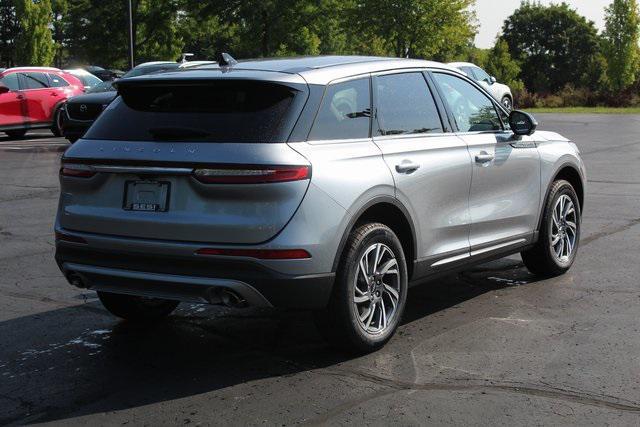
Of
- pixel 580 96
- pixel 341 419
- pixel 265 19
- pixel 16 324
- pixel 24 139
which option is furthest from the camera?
pixel 265 19

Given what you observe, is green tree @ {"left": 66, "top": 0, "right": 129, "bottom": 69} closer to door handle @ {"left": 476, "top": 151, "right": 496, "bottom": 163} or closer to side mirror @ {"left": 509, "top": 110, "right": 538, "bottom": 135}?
side mirror @ {"left": 509, "top": 110, "right": 538, "bottom": 135}

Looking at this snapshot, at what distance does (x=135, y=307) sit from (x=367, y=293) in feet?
5.38

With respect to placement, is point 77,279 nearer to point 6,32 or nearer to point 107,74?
point 107,74

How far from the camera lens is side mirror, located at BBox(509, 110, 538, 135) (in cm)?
676

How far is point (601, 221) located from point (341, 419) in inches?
258

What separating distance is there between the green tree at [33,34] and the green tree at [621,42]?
35.4 m

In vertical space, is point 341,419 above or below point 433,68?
below

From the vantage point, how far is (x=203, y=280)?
15.7 feet

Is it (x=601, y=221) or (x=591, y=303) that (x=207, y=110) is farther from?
(x=601, y=221)

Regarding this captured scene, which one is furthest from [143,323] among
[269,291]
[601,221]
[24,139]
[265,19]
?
[265,19]

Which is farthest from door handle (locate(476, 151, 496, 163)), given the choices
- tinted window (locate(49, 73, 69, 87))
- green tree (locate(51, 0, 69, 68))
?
green tree (locate(51, 0, 69, 68))

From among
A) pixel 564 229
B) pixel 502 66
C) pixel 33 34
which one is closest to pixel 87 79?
pixel 564 229

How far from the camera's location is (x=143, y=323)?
6.10 m

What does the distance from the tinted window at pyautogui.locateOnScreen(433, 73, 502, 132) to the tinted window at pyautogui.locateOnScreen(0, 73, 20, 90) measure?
18476 mm
